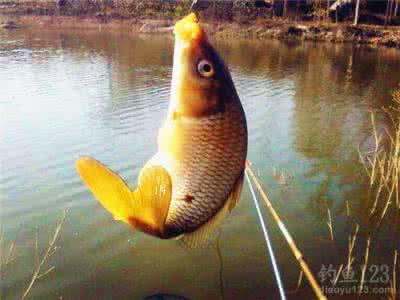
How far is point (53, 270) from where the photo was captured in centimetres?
547

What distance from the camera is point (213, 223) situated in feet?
3.84

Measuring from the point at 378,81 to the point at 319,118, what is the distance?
7.24 meters

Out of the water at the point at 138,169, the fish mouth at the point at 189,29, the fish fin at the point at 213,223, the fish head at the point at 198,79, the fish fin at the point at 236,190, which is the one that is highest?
the fish mouth at the point at 189,29

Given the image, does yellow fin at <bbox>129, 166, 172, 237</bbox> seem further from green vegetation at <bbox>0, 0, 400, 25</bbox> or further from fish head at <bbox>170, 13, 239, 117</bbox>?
green vegetation at <bbox>0, 0, 400, 25</bbox>

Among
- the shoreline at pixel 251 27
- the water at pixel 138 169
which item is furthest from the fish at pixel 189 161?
the shoreline at pixel 251 27

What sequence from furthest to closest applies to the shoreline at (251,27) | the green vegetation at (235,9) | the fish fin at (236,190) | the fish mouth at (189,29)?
the green vegetation at (235,9) → the shoreline at (251,27) → the fish fin at (236,190) → the fish mouth at (189,29)

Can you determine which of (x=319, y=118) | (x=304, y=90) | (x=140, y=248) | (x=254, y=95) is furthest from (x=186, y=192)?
(x=304, y=90)

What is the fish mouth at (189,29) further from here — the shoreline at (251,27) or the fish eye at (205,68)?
the shoreline at (251,27)

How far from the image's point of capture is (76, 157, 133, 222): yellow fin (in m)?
1.01

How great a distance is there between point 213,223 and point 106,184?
1.03 ft

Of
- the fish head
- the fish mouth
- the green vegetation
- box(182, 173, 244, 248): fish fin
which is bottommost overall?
box(182, 173, 244, 248): fish fin

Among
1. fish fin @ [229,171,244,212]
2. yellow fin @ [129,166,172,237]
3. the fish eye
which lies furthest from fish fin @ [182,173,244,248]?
the fish eye

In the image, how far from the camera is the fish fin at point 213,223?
1156 millimetres

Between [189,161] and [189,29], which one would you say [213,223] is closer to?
[189,161]
